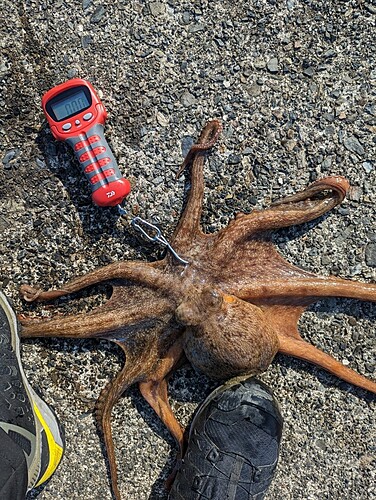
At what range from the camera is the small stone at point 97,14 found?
13.7 feet

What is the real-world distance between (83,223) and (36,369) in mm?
1235

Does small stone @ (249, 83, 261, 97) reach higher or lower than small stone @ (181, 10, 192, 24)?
lower

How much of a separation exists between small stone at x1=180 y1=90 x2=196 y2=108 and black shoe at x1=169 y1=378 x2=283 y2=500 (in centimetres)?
211

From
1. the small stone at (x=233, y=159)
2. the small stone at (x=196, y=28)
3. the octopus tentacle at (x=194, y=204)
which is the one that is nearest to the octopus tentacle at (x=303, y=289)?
the octopus tentacle at (x=194, y=204)

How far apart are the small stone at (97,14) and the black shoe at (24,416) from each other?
223 cm

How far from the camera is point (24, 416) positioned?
3.99 m

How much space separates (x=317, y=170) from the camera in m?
4.10

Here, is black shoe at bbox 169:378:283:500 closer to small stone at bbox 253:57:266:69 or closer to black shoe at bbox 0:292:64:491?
black shoe at bbox 0:292:64:491

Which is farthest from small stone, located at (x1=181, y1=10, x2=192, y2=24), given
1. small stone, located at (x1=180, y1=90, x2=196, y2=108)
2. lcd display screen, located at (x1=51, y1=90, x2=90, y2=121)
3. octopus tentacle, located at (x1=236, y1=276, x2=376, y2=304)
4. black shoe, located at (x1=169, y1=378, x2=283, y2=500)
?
black shoe, located at (x1=169, y1=378, x2=283, y2=500)

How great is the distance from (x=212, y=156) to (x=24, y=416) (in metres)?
2.40

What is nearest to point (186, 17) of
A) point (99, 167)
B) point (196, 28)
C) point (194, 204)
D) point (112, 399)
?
point (196, 28)

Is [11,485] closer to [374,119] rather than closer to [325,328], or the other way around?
[325,328]

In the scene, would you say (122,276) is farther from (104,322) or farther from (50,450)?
(50,450)

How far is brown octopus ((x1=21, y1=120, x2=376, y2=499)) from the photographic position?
362 cm
